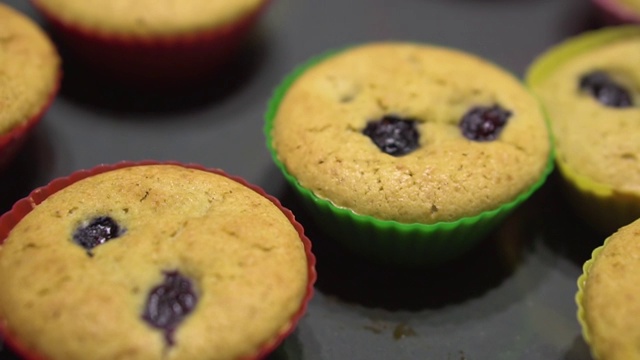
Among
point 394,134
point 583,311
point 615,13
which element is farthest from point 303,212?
point 615,13

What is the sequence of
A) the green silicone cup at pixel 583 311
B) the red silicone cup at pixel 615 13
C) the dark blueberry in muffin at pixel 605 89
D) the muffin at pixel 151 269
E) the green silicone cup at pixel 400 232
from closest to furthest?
the muffin at pixel 151 269 → the green silicone cup at pixel 583 311 → the green silicone cup at pixel 400 232 → the dark blueberry in muffin at pixel 605 89 → the red silicone cup at pixel 615 13

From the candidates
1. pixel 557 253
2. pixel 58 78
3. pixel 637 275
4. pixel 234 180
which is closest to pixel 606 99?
pixel 557 253

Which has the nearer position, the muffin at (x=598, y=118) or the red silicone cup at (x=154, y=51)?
the muffin at (x=598, y=118)

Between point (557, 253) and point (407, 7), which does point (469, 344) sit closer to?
point (557, 253)

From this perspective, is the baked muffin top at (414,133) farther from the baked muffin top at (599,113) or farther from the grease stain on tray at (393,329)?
the grease stain on tray at (393,329)

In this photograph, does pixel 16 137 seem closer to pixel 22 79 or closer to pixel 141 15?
pixel 22 79

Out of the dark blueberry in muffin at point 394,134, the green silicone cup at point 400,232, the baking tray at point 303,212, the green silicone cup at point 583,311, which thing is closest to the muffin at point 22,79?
the baking tray at point 303,212
